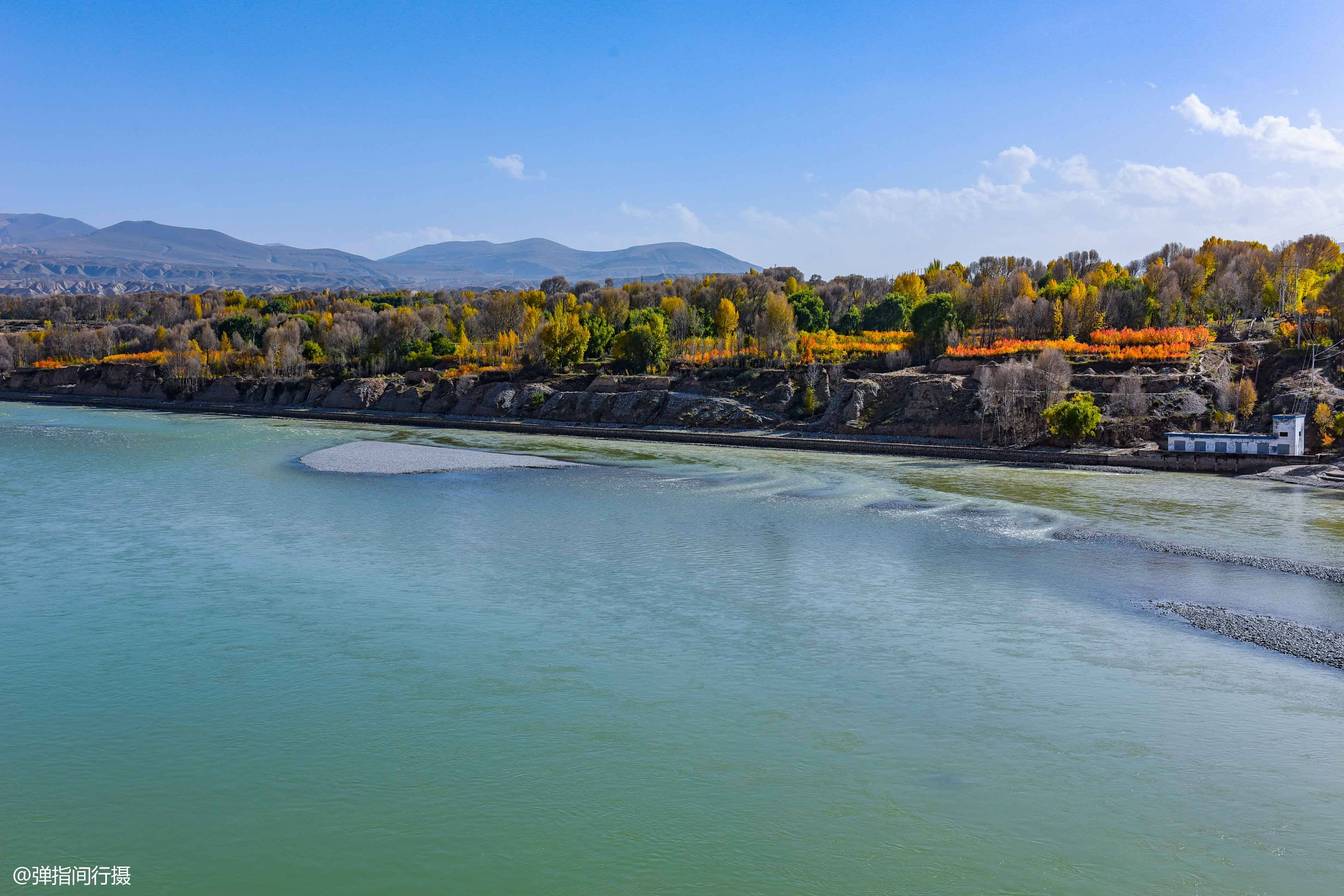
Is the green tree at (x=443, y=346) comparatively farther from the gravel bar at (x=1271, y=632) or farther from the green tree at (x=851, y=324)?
the gravel bar at (x=1271, y=632)

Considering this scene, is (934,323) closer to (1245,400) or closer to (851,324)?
(1245,400)

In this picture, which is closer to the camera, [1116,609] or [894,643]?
[894,643]

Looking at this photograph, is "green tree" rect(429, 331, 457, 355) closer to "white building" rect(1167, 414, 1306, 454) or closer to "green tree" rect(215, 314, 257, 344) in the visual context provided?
"green tree" rect(215, 314, 257, 344)

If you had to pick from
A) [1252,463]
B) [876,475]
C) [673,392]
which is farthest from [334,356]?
[1252,463]

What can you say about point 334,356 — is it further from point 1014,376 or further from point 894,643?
point 894,643

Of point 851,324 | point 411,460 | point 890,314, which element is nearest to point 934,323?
point 890,314

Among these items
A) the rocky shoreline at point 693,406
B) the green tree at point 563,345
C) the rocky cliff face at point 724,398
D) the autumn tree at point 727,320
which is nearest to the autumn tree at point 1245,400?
the rocky cliff face at point 724,398

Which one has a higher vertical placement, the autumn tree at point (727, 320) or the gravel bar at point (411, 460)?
the autumn tree at point (727, 320)
